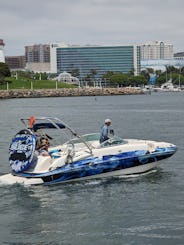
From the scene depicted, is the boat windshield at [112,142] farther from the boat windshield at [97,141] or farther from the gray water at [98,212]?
the gray water at [98,212]

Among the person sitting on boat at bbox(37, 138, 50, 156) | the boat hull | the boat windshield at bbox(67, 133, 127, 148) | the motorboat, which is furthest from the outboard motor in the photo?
the boat windshield at bbox(67, 133, 127, 148)

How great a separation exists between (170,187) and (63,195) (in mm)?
4525

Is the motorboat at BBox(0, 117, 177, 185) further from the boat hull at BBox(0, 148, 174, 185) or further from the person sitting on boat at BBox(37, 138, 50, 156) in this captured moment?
the person sitting on boat at BBox(37, 138, 50, 156)

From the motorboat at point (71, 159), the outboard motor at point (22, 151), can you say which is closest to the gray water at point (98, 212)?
the motorboat at point (71, 159)

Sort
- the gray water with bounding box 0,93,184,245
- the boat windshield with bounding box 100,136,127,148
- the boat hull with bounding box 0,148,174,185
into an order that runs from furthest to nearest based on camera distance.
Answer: the boat windshield with bounding box 100,136,127,148, the boat hull with bounding box 0,148,174,185, the gray water with bounding box 0,93,184,245

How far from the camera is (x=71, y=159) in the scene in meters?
23.8

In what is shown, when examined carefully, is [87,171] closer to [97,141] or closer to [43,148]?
[43,148]

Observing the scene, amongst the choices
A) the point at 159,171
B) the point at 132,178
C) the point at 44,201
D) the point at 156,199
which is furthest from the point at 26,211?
the point at 159,171

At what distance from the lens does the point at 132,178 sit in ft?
81.6

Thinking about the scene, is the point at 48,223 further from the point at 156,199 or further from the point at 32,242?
the point at 156,199

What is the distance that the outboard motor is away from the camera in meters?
23.6

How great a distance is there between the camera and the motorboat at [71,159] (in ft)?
77.4

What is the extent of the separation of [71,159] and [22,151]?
2038 millimetres

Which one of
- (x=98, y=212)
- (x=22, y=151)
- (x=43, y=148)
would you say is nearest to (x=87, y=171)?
(x=43, y=148)
